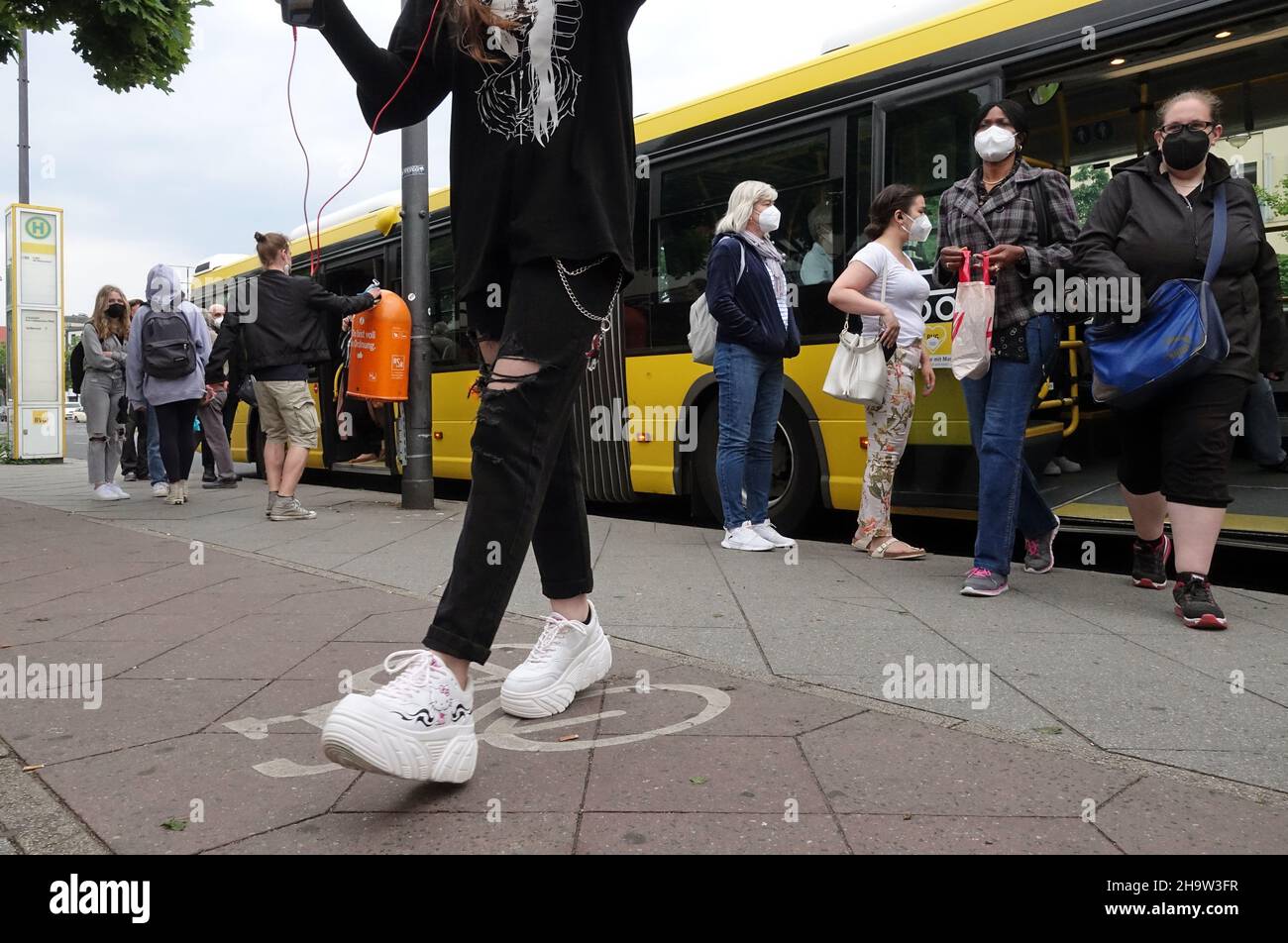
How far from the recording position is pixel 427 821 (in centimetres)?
202

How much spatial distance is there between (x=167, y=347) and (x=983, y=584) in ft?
22.3

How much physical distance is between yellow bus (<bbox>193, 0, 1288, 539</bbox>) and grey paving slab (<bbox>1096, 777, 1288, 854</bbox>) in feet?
9.83

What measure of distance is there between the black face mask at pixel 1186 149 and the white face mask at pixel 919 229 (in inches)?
65.1

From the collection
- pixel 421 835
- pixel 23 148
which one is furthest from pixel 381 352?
pixel 23 148

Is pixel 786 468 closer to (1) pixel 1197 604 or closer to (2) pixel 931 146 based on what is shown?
(2) pixel 931 146

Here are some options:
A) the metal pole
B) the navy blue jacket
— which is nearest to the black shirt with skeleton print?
the navy blue jacket

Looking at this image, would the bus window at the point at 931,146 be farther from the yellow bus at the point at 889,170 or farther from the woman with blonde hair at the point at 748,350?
the woman with blonde hair at the point at 748,350

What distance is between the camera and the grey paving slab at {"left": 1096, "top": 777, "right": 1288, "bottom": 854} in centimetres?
192

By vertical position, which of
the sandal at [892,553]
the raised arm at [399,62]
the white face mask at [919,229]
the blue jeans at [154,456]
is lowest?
the sandal at [892,553]

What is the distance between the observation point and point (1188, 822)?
2.03 m

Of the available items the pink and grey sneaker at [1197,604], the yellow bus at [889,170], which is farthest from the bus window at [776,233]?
the pink and grey sneaker at [1197,604]

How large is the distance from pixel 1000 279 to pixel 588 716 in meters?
2.77

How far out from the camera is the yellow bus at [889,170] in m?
5.33

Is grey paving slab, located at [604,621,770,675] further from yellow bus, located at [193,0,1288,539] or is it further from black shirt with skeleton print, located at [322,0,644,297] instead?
yellow bus, located at [193,0,1288,539]
